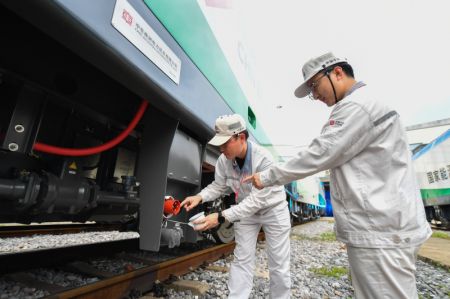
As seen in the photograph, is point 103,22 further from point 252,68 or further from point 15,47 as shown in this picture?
point 252,68

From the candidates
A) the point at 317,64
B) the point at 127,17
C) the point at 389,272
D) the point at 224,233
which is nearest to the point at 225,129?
the point at 317,64

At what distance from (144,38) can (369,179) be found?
53.3 inches

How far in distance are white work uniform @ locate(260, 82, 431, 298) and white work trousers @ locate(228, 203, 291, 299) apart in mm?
1030

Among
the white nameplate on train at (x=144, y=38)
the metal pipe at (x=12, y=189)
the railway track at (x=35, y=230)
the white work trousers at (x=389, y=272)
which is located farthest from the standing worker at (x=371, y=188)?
the railway track at (x=35, y=230)

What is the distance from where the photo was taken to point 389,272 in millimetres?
1204

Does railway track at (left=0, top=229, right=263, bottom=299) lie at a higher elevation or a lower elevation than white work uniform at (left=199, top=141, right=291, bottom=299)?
lower

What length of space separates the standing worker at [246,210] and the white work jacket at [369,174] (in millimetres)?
820

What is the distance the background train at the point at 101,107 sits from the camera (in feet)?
4.07

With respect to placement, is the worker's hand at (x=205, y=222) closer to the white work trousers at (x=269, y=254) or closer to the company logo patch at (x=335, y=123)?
the white work trousers at (x=269, y=254)

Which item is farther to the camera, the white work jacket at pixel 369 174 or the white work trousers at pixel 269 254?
the white work trousers at pixel 269 254

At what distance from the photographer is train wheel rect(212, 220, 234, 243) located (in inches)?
162

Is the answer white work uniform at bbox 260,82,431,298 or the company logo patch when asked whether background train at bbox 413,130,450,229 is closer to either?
white work uniform at bbox 260,82,431,298

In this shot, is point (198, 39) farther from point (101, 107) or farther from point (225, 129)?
point (101, 107)

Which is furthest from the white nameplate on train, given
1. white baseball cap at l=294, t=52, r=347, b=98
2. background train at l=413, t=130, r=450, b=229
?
background train at l=413, t=130, r=450, b=229
